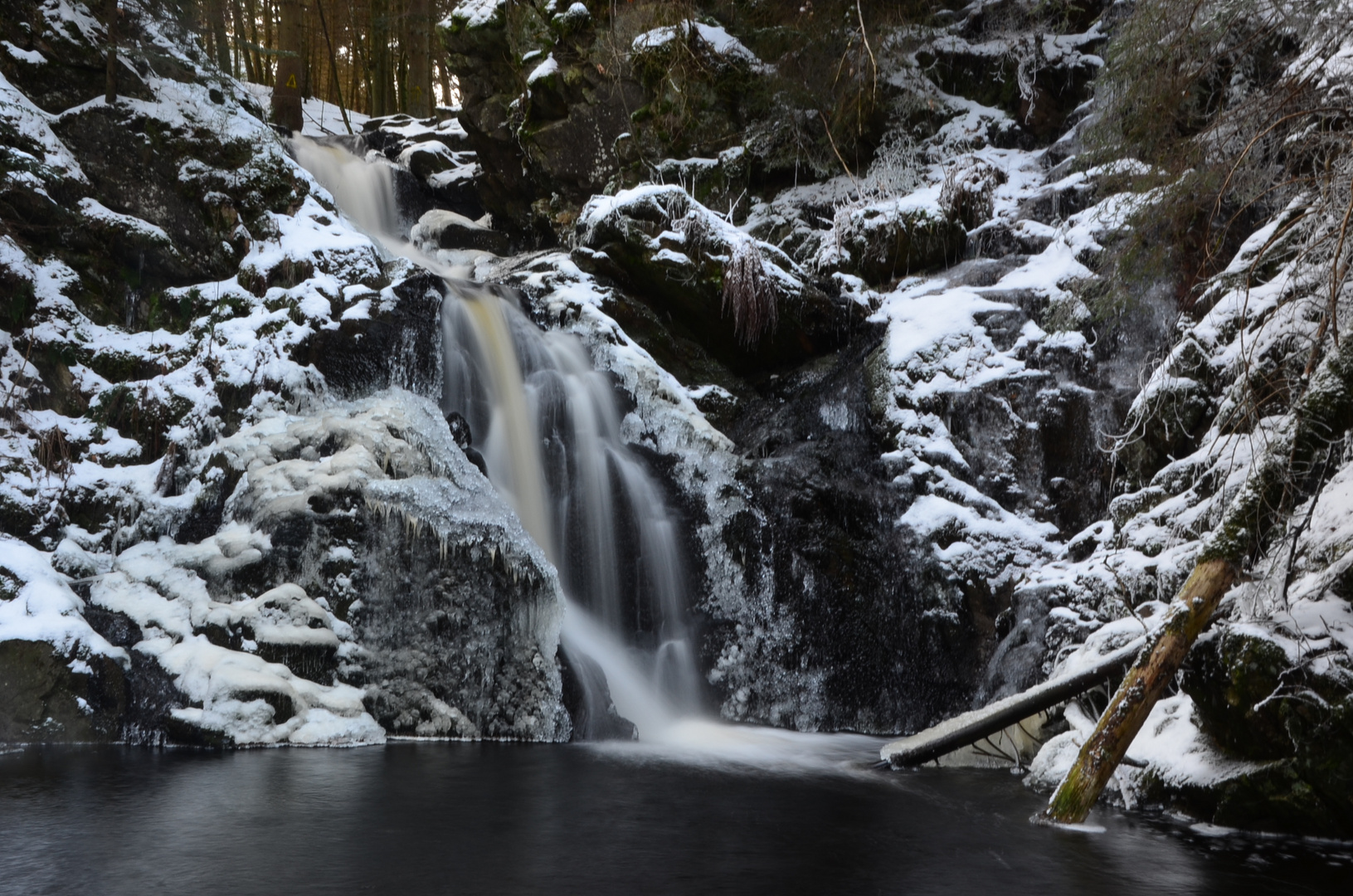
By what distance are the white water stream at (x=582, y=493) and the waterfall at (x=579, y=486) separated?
0.04ft

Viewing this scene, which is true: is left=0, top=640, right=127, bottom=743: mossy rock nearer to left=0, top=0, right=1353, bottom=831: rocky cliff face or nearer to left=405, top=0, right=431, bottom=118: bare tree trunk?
left=0, top=0, right=1353, bottom=831: rocky cliff face

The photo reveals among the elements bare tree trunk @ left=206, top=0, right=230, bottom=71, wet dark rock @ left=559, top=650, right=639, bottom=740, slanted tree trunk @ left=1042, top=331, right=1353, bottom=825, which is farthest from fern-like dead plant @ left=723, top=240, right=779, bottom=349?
A: bare tree trunk @ left=206, top=0, right=230, bottom=71

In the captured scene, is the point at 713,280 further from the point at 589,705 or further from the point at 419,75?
the point at 419,75

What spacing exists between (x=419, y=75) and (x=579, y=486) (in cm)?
1749

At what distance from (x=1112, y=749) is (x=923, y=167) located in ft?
29.7

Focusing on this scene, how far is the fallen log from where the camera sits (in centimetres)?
554

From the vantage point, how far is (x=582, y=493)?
9312 millimetres

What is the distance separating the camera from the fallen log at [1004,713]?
5535 mm

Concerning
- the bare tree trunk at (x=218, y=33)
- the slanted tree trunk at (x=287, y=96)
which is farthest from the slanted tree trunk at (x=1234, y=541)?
the slanted tree trunk at (x=287, y=96)

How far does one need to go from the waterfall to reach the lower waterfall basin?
2.56 m

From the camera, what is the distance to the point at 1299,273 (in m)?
5.18

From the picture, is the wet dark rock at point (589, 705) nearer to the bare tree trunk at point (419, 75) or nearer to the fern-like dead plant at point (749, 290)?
the fern-like dead plant at point (749, 290)

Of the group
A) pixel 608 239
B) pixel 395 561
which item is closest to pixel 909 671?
pixel 395 561

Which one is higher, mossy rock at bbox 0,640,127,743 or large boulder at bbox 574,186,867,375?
large boulder at bbox 574,186,867,375
